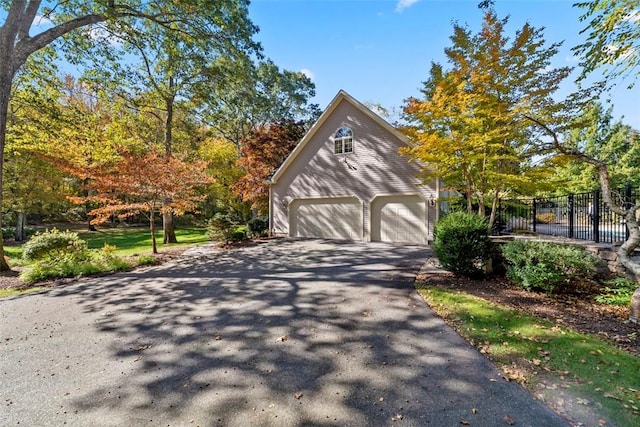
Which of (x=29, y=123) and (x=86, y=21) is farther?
(x=29, y=123)

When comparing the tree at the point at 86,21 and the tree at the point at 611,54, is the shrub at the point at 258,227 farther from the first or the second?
the tree at the point at 611,54

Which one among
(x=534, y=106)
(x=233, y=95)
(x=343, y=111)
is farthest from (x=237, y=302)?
(x=233, y=95)

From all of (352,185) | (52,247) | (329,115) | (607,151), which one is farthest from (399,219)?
(607,151)

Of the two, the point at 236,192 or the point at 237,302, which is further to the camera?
the point at 236,192

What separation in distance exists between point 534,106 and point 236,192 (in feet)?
49.3

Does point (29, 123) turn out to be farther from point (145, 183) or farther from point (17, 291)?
point (17, 291)

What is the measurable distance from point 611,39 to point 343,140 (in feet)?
31.0

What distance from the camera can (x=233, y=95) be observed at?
18.0 m

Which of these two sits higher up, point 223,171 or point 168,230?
point 223,171

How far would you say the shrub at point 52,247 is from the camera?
27.6ft

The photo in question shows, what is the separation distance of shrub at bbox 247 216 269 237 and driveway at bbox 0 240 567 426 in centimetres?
947

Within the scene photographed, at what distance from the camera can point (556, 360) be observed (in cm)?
331

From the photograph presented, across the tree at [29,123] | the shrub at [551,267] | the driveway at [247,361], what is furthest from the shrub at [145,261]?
the shrub at [551,267]

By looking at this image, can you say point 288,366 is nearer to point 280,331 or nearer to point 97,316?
point 280,331
